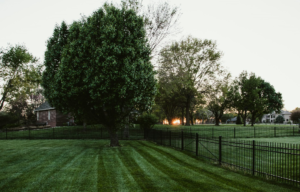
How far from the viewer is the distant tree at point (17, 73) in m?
37.6

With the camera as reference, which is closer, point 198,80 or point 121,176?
point 121,176

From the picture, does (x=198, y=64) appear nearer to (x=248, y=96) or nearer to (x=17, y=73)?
(x=248, y=96)

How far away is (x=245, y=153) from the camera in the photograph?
13414 mm

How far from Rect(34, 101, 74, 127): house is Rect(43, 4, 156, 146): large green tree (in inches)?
1004

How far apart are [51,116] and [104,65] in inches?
1371

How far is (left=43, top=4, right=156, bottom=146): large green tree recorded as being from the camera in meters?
14.1

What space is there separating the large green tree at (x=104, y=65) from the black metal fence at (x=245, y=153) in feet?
13.1

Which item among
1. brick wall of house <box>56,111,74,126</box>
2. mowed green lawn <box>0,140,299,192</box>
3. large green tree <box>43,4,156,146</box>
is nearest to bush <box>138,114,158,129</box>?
large green tree <box>43,4,156,146</box>

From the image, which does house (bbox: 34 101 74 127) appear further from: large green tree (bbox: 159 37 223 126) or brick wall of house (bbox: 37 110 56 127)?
large green tree (bbox: 159 37 223 126)

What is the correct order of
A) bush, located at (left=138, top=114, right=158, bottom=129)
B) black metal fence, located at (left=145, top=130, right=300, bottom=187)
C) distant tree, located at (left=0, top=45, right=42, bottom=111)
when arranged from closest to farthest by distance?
black metal fence, located at (left=145, top=130, right=300, bottom=187) → bush, located at (left=138, top=114, right=158, bottom=129) → distant tree, located at (left=0, top=45, right=42, bottom=111)

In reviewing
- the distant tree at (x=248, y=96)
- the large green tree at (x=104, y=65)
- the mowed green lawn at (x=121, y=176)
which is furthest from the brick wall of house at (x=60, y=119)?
the distant tree at (x=248, y=96)

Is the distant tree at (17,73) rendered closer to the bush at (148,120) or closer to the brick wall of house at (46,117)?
the brick wall of house at (46,117)

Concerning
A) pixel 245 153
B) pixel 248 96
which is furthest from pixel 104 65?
pixel 248 96

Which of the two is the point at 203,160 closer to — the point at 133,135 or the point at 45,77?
the point at 45,77
